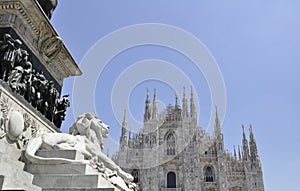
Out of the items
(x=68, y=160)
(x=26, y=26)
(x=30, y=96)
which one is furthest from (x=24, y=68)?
(x=68, y=160)

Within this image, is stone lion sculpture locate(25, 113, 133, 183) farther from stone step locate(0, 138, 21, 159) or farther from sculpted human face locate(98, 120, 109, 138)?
stone step locate(0, 138, 21, 159)

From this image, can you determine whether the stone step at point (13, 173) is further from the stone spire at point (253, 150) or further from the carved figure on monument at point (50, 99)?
the stone spire at point (253, 150)

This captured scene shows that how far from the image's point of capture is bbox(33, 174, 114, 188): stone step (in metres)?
3.04

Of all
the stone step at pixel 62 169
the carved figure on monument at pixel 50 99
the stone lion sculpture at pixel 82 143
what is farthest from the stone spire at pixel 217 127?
the stone step at pixel 62 169

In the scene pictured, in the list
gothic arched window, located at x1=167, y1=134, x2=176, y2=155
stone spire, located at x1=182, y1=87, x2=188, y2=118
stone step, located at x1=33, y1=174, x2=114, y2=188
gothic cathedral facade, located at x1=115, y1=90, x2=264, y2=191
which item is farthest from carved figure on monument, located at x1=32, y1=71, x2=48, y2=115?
stone spire, located at x1=182, y1=87, x2=188, y2=118

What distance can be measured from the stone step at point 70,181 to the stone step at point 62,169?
3.6 inches

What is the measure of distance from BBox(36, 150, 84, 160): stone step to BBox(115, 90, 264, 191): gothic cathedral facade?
26513 mm

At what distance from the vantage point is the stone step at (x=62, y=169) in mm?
3242

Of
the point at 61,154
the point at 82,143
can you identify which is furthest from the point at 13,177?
the point at 82,143

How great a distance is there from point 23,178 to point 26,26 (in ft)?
9.08

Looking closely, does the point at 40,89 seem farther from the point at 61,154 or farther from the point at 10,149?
the point at 61,154

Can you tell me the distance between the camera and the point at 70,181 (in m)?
3.11

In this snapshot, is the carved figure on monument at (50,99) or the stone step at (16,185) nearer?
the stone step at (16,185)

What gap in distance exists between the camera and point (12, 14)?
169 inches
